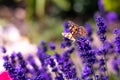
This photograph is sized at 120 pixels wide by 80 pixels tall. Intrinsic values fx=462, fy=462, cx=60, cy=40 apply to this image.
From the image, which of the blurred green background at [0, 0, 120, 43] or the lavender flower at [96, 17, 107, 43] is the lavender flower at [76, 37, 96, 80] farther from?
the blurred green background at [0, 0, 120, 43]

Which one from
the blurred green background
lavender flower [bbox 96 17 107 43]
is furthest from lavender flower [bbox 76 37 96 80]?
the blurred green background

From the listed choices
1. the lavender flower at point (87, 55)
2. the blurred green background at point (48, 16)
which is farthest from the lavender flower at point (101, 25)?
the blurred green background at point (48, 16)

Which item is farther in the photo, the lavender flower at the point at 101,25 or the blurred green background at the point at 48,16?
the blurred green background at the point at 48,16

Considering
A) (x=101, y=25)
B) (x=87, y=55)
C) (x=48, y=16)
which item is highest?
(x=48, y=16)

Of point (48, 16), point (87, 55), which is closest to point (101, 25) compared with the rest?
point (87, 55)

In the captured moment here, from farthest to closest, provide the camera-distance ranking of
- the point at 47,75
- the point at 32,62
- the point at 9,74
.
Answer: the point at 32,62 → the point at 47,75 → the point at 9,74

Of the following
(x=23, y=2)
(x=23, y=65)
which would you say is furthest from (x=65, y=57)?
(x=23, y=2)

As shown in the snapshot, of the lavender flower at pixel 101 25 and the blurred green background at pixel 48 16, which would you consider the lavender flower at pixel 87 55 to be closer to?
the lavender flower at pixel 101 25

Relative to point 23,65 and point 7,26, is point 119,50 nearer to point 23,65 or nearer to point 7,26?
point 23,65

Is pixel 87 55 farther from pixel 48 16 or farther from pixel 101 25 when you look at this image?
pixel 48 16
